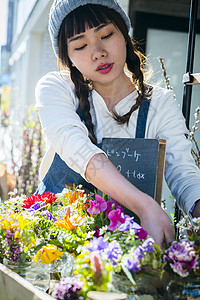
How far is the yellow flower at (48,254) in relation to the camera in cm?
100

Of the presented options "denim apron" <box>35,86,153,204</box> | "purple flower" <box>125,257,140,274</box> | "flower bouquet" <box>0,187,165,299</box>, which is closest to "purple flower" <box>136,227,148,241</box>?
"flower bouquet" <box>0,187,165,299</box>

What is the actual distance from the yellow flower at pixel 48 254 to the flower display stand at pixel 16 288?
7 centimetres

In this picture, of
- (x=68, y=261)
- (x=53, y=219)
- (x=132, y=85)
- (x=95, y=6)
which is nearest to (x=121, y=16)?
(x=95, y=6)

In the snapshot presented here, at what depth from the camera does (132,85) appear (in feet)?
5.77

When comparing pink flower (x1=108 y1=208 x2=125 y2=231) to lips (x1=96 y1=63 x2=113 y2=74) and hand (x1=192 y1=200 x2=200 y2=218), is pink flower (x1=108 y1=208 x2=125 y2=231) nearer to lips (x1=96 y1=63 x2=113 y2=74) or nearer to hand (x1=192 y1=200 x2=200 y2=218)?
hand (x1=192 y1=200 x2=200 y2=218)

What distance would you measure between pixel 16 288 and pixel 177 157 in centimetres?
77

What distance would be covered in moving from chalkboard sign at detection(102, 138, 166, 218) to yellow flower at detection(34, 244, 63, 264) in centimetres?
29

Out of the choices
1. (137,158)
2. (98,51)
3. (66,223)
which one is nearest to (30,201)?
(66,223)

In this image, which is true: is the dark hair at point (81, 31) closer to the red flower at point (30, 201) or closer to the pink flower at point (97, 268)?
the red flower at point (30, 201)

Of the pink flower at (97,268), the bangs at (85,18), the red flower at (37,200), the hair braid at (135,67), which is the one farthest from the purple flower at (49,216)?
the bangs at (85,18)

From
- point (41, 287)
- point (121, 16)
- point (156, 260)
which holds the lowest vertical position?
point (41, 287)

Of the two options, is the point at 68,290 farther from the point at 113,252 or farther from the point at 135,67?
the point at 135,67

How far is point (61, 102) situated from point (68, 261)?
0.67m

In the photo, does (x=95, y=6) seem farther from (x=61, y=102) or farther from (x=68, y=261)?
(x=68, y=261)
